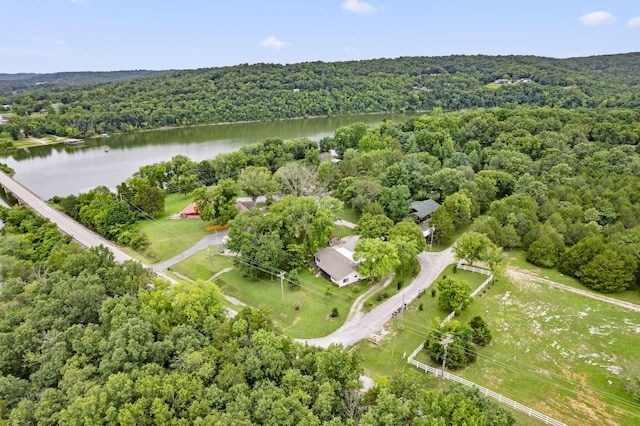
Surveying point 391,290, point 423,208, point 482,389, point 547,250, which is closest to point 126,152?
point 423,208

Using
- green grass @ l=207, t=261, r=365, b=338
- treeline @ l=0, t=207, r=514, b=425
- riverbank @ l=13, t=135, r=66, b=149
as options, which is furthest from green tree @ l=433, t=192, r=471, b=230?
riverbank @ l=13, t=135, r=66, b=149

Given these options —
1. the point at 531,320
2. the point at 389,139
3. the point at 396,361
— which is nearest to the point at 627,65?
the point at 389,139

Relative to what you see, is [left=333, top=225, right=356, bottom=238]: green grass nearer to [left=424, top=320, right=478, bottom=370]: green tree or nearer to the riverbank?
[left=424, top=320, right=478, bottom=370]: green tree

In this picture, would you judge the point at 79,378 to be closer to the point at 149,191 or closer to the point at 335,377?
the point at 335,377

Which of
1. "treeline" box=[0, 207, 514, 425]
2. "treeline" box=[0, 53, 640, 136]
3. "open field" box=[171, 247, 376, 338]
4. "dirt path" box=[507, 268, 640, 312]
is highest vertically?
"treeline" box=[0, 53, 640, 136]

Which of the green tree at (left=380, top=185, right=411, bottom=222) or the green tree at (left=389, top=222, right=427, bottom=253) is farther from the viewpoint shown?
the green tree at (left=380, top=185, right=411, bottom=222)

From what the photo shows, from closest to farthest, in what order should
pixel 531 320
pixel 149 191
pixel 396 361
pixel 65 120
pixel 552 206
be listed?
pixel 396 361, pixel 531 320, pixel 552 206, pixel 149 191, pixel 65 120
